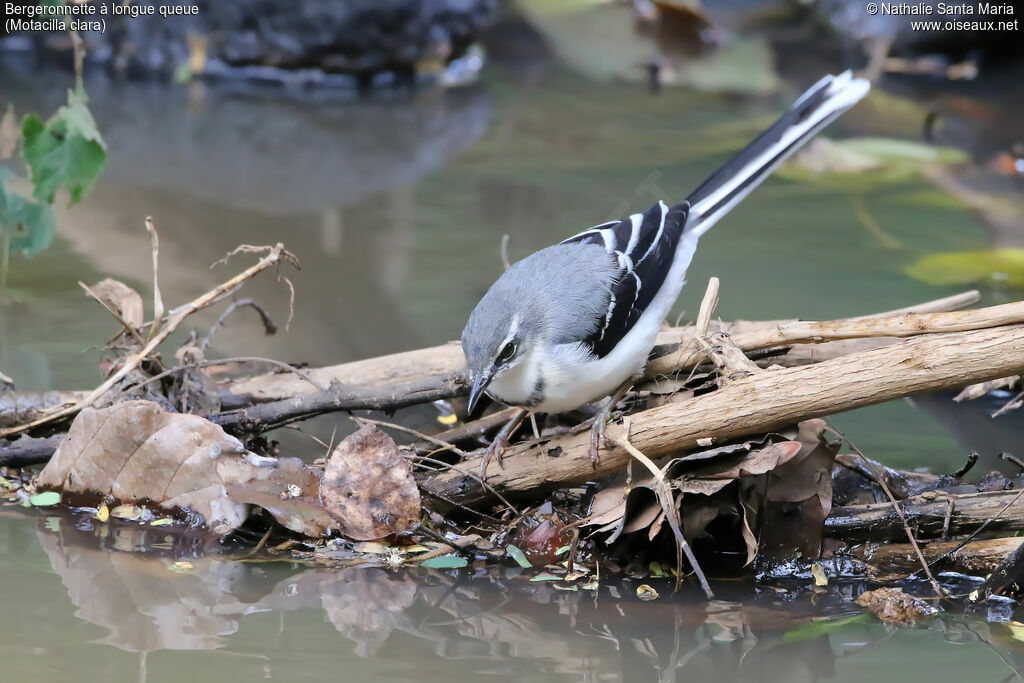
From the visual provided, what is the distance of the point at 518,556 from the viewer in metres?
3.33

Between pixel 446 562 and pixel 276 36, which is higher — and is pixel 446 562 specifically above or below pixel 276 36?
below

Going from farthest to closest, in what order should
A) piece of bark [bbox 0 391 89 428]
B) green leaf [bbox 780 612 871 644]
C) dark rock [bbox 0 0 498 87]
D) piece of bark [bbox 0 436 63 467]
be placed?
dark rock [bbox 0 0 498 87] → piece of bark [bbox 0 391 89 428] → piece of bark [bbox 0 436 63 467] → green leaf [bbox 780 612 871 644]

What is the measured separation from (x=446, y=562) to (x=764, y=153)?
1925 millimetres

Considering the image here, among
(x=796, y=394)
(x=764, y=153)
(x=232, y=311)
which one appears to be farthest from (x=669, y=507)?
(x=232, y=311)

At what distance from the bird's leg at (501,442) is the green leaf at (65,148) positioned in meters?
2.13

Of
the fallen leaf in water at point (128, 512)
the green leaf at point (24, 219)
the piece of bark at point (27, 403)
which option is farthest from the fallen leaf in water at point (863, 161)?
the fallen leaf in water at point (128, 512)

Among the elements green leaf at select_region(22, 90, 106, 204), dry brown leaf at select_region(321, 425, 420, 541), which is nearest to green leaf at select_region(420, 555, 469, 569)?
dry brown leaf at select_region(321, 425, 420, 541)

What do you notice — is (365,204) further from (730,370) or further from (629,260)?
(730,370)

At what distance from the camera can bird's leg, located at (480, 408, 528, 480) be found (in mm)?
3430

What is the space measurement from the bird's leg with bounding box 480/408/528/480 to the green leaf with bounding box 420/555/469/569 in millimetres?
272

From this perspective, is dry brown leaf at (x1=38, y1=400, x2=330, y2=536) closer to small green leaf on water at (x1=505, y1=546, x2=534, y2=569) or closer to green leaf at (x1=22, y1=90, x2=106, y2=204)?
small green leaf on water at (x1=505, y1=546, x2=534, y2=569)

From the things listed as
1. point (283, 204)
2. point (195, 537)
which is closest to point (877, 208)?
point (283, 204)

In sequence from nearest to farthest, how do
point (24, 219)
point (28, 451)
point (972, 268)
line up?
point (28, 451), point (24, 219), point (972, 268)

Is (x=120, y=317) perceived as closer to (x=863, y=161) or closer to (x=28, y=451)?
(x=28, y=451)
